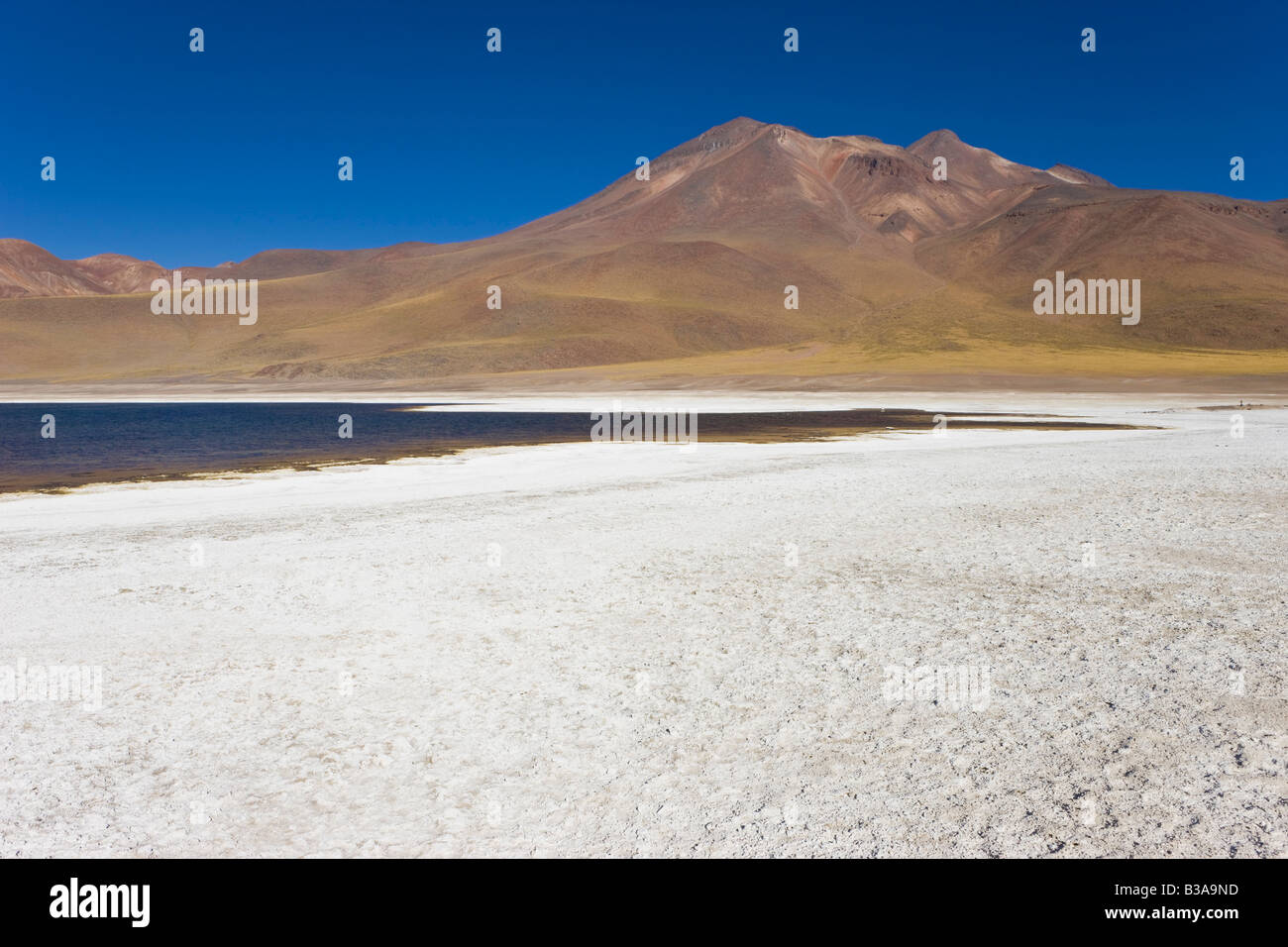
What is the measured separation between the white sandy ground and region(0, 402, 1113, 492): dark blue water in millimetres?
11964

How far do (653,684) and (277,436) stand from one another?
35058 mm

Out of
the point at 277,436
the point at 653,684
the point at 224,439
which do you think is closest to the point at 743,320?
the point at 277,436

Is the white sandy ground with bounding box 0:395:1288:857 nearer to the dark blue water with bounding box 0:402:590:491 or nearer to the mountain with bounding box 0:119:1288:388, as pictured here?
the dark blue water with bounding box 0:402:590:491

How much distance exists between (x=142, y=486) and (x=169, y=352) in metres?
149

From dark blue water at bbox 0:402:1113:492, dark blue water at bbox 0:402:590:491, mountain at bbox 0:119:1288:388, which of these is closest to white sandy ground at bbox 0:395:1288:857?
dark blue water at bbox 0:402:590:491

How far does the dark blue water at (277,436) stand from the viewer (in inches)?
995

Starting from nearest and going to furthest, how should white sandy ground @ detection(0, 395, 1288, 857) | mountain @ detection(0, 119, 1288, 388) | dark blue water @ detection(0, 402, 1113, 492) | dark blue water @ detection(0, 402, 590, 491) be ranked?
white sandy ground @ detection(0, 395, 1288, 857)
dark blue water @ detection(0, 402, 590, 491)
dark blue water @ detection(0, 402, 1113, 492)
mountain @ detection(0, 119, 1288, 388)

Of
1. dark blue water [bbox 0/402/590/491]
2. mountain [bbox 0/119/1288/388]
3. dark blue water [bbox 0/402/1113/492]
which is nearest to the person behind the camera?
dark blue water [bbox 0/402/590/491]

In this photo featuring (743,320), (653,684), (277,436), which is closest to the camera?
(653,684)

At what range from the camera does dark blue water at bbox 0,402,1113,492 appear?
2526 cm

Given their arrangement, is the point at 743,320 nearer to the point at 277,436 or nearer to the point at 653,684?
the point at 277,436

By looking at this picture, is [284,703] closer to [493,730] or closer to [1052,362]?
[493,730]

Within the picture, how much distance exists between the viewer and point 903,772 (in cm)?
519

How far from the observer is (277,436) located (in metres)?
38.1
